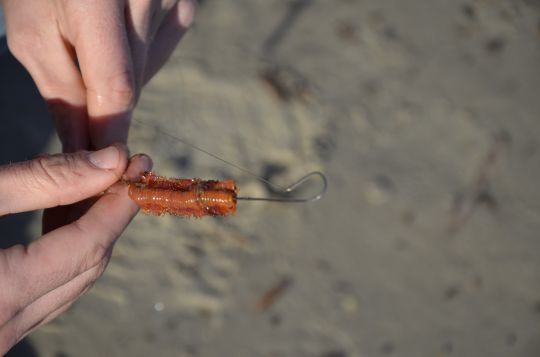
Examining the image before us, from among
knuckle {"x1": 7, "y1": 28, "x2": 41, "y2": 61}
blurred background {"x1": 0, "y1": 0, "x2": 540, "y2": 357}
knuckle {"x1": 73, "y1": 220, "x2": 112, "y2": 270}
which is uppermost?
knuckle {"x1": 7, "y1": 28, "x2": 41, "y2": 61}

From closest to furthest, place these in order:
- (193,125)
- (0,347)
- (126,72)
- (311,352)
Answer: (0,347) → (126,72) → (311,352) → (193,125)

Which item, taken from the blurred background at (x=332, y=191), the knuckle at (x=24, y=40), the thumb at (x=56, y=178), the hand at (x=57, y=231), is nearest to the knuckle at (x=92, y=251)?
the hand at (x=57, y=231)

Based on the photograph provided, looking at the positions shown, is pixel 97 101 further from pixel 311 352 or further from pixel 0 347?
pixel 311 352

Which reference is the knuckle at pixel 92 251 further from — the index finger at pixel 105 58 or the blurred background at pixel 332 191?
the blurred background at pixel 332 191

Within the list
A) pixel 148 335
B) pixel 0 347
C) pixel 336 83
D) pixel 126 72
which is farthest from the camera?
pixel 336 83

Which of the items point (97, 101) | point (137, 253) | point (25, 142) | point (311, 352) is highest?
point (97, 101)

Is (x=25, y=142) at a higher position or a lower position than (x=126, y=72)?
lower

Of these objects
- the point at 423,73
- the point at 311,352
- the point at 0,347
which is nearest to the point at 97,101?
the point at 0,347

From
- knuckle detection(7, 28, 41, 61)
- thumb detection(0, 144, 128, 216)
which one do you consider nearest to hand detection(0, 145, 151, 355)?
thumb detection(0, 144, 128, 216)

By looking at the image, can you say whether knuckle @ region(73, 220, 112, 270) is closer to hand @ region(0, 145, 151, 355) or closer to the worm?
hand @ region(0, 145, 151, 355)
